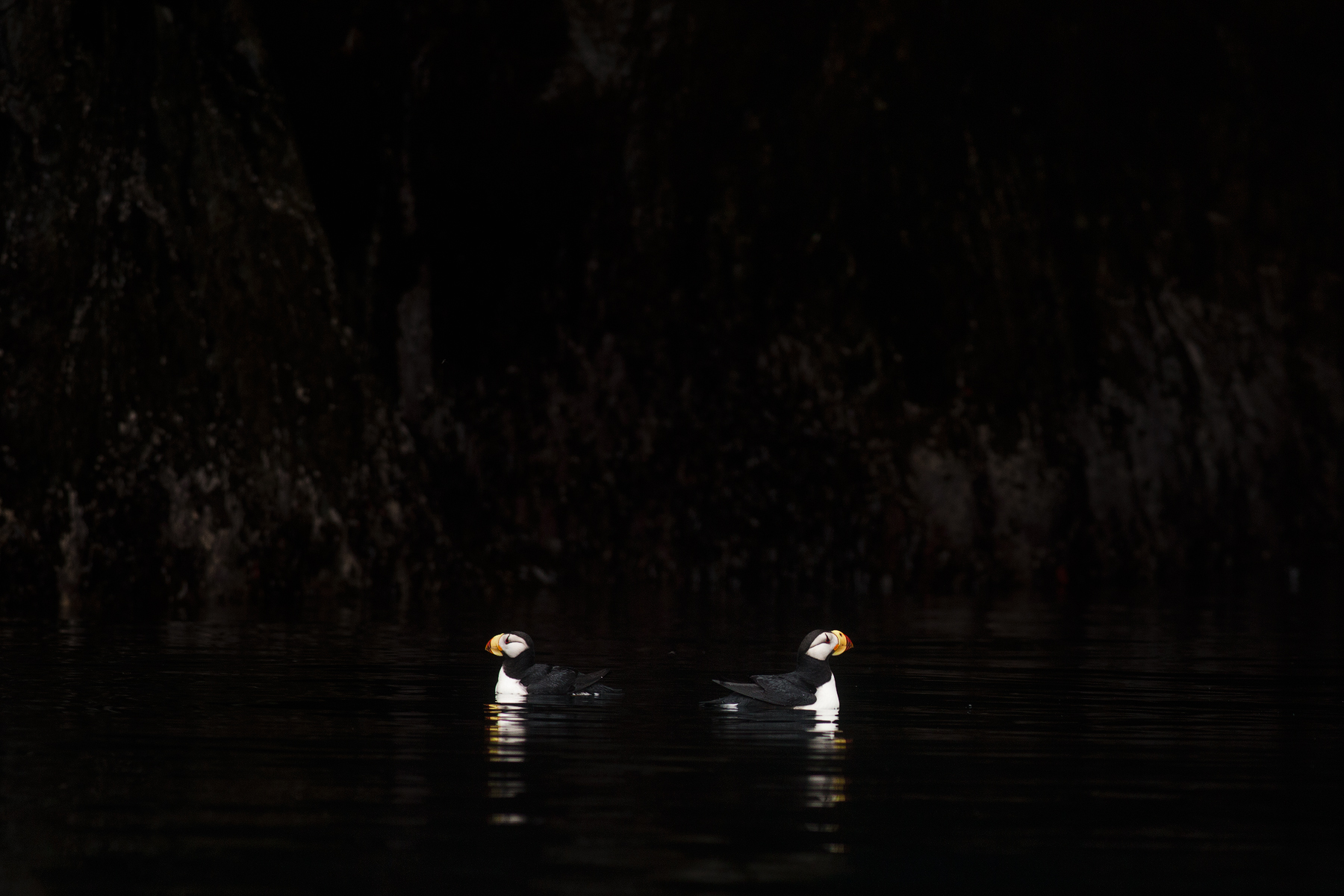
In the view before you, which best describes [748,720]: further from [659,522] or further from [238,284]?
[659,522]

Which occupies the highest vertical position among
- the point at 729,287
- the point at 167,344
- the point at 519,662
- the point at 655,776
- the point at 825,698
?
the point at 729,287

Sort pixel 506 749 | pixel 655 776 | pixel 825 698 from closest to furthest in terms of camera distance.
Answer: pixel 655 776, pixel 506 749, pixel 825 698

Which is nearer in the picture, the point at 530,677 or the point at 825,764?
the point at 825,764

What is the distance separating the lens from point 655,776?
14.5 meters

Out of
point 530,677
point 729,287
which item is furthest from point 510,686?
point 729,287

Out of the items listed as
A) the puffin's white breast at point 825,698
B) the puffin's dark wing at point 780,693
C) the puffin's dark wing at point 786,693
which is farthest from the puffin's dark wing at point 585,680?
the puffin's white breast at point 825,698

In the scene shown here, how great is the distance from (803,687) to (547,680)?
2406 mm

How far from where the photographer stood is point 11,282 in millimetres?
34875

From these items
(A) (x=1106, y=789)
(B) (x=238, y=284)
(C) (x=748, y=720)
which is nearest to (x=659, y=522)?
(B) (x=238, y=284)

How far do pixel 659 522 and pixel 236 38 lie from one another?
13.7 metres

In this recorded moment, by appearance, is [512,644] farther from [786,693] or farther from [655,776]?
[655,776]

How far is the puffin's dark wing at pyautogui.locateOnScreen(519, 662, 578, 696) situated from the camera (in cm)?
1925

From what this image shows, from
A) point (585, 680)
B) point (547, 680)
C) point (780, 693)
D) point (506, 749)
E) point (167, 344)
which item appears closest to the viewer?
point (506, 749)

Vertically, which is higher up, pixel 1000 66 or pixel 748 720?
pixel 1000 66
